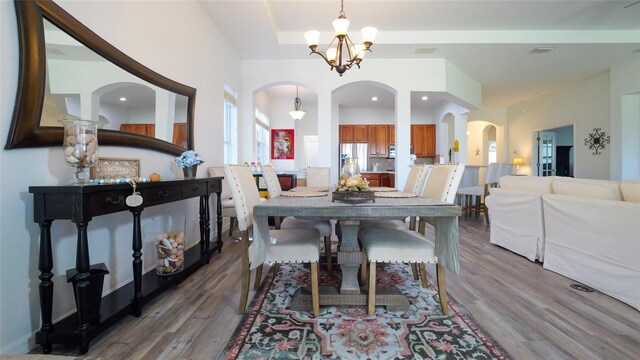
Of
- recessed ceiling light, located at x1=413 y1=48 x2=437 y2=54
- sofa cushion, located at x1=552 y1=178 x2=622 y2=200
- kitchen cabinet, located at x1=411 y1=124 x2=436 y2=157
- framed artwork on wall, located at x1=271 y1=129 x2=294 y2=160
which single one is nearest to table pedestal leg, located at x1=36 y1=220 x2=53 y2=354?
sofa cushion, located at x1=552 y1=178 x2=622 y2=200

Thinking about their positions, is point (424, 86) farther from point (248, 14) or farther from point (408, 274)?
point (408, 274)

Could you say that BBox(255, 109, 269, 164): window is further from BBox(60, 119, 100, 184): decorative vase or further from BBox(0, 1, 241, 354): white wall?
BBox(60, 119, 100, 184): decorative vase

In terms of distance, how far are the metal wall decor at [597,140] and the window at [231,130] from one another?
24.6ft

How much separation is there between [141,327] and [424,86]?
5.00 metres

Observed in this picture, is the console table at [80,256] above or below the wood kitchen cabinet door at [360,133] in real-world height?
below

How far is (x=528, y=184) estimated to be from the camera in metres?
2.87

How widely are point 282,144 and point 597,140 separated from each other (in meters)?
7.35

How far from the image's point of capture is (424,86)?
4789 mm

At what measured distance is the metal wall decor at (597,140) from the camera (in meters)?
5.71

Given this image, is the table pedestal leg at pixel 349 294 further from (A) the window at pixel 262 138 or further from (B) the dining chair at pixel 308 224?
(A) the window at pixel 262 138

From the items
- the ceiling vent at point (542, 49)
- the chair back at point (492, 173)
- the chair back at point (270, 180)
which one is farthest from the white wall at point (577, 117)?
the chair back at point (270, 180)

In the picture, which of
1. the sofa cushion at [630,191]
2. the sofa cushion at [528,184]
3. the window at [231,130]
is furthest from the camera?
the window at [231,130]

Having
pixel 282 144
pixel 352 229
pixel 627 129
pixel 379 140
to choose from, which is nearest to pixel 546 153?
pixel 627 129

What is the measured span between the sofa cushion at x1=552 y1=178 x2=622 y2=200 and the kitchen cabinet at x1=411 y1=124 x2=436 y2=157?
558cm
